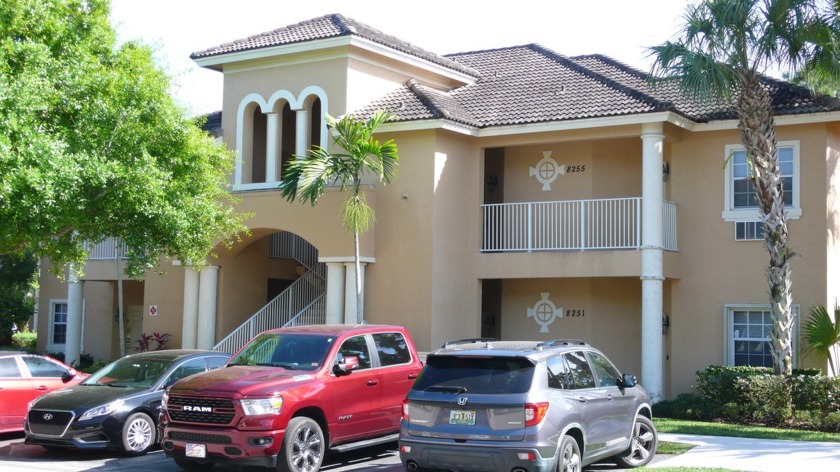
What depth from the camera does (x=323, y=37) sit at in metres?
22.3

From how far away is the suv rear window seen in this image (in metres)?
10.6

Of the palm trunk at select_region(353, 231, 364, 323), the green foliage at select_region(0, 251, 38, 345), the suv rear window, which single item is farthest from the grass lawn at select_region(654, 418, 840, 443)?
the green foliage at select_region(0, 251, 38, 345)

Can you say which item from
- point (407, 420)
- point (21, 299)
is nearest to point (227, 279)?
point (407, 420)

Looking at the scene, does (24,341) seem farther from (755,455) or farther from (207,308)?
(755,455)

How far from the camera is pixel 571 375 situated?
36.9ft

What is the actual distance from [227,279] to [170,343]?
2556 millimetres

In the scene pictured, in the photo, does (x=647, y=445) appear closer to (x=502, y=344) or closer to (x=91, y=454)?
(x=502, y=344)

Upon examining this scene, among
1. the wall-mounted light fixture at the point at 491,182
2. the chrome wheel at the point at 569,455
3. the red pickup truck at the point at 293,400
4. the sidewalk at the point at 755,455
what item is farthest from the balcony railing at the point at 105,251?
the chrome wheel at the point at 569,455

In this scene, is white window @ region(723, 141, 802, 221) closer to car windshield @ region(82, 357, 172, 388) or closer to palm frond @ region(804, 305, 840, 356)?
palm frond @ region(804, 305, 840, 356)

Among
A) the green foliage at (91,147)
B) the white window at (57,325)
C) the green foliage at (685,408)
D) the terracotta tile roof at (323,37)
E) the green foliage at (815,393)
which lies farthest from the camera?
the white window at (57,325)

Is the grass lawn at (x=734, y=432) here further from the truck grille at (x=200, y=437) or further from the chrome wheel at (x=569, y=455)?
the truck grille at (x=200, y=437)

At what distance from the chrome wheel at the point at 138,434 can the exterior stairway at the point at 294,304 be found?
8609 mm

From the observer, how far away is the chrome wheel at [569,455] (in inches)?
412

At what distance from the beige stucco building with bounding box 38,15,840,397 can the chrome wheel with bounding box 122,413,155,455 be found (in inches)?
311
